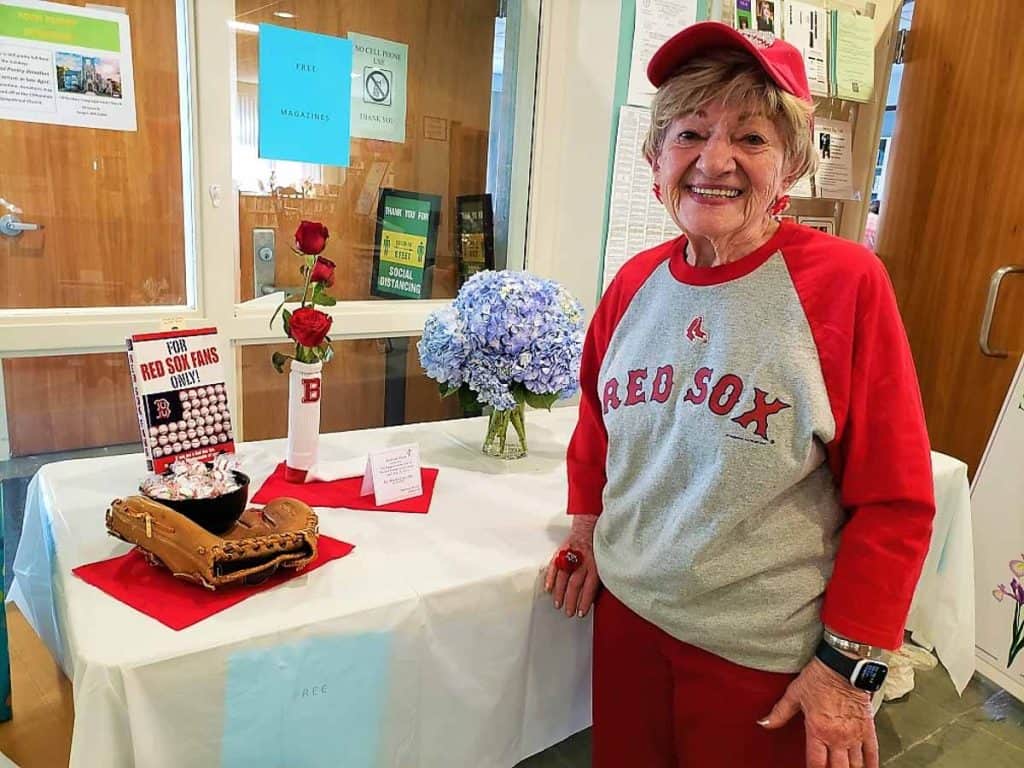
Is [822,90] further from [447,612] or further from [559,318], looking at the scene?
[447,612]

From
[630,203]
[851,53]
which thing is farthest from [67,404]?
[851,53]

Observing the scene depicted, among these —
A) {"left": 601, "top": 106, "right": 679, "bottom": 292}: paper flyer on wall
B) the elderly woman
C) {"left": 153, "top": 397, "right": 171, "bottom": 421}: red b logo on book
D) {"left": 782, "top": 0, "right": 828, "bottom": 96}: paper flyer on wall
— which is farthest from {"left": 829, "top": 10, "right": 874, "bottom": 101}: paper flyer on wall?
{"left": 153, "top": 397, "right": 171, "bottom": 421}: red b logo on book

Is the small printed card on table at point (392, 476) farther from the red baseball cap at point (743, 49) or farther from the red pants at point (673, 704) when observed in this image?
the red baseball cap at point (743, 49)

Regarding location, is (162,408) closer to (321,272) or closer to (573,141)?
(321,272)

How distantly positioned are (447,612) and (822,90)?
92.2 inches

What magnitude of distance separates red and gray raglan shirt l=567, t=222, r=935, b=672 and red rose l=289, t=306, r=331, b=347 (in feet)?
1.79

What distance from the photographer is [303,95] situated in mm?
1988

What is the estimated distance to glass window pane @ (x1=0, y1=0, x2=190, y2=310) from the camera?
1.78 metres

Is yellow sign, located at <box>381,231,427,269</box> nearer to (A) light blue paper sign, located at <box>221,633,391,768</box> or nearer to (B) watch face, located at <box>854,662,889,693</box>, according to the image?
(A) light blue paper sign, located at <box>221,633,391,768</box>

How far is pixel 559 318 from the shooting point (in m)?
1.44

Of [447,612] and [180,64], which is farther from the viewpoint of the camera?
[180,64]

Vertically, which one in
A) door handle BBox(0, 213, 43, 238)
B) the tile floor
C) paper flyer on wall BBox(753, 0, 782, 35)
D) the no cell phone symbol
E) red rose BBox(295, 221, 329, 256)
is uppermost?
paper flyer on wall BBox(753, 0, 782, 35)

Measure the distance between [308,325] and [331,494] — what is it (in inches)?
12.1

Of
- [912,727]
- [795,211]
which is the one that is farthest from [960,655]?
[795,211]
